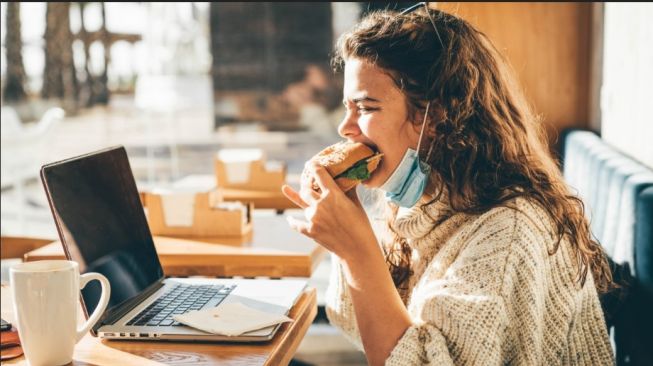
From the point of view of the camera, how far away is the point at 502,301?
3.84 ft

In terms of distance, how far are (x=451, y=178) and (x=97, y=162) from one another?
2.15 feet

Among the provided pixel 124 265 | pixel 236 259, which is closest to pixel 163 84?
pixel 236 259

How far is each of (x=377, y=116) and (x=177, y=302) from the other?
0.51 metres

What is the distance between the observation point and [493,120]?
4.61 feet

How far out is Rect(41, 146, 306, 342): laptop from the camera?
1.24m

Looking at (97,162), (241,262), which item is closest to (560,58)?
(241,262)

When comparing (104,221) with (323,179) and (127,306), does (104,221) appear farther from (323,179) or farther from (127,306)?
(323,179)

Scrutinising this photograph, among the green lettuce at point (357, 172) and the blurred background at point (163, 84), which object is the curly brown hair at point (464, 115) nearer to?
the green lettuce at point (357, 172)

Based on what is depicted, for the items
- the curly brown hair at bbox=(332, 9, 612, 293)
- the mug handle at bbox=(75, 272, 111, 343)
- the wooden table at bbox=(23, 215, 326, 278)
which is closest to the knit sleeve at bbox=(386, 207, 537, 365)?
the curly brown hair at bbox=(332, 9, 612, 293)

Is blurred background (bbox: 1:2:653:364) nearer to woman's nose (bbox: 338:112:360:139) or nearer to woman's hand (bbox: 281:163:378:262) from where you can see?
woman's nose (bbox: 338:112:360:139)

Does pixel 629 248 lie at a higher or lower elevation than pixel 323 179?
lower

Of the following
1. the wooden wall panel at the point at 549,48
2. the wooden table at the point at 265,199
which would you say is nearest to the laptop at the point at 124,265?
the wooden table at the point at 265,199

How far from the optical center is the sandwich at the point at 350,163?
4.49 feet

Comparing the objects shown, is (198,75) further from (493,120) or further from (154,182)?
(493,120)
